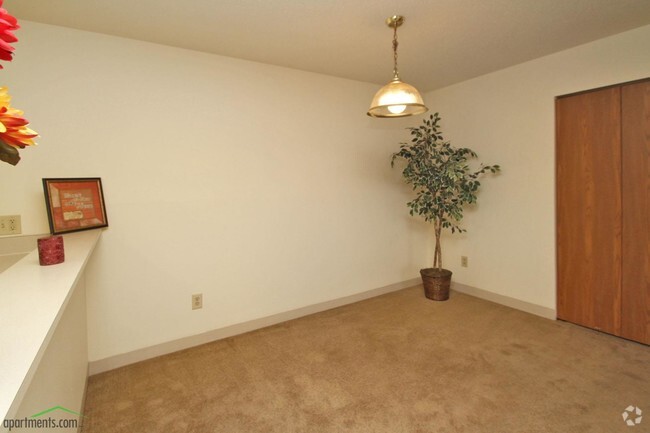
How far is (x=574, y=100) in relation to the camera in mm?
2939

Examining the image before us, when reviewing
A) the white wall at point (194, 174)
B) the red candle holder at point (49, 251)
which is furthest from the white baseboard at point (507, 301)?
the red candle holder at point (49, 251)

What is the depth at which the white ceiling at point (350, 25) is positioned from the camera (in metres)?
2.07

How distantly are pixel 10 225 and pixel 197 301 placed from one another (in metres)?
1.31

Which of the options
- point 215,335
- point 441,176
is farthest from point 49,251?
point 441,176

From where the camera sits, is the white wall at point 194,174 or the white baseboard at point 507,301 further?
the white baseboard at point 507,301

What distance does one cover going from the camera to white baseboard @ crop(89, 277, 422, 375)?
96.3 inches

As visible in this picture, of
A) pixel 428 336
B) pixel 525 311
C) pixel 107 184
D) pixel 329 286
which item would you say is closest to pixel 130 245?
pixel 107 184

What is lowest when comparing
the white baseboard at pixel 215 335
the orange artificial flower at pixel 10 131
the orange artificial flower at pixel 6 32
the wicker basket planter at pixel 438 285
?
the white baseboard at pixel 215 335

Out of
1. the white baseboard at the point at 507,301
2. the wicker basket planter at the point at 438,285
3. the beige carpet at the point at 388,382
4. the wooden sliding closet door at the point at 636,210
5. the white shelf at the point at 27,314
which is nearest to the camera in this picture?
the white shelf at the point at 27,314

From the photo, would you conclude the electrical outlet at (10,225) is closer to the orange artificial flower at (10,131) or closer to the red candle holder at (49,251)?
the red candle holder at (49,251)

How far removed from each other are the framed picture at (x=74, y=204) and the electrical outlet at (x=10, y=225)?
187 millimetres

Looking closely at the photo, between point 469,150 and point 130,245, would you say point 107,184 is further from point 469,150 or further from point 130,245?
point 469,150

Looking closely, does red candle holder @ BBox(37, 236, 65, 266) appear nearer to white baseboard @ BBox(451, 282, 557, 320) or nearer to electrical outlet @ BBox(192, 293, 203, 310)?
electrical outlet @ BBox(192, 293, 203, 310)

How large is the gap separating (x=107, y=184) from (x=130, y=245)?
0.47 meters
